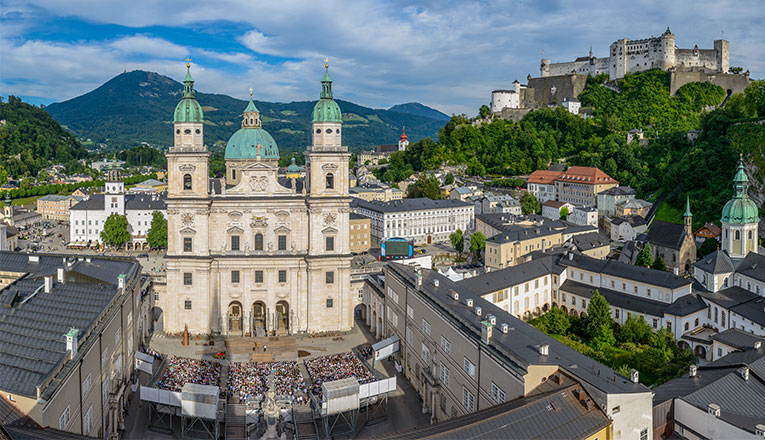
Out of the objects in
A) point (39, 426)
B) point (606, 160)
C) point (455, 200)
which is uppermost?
point (606, 160)

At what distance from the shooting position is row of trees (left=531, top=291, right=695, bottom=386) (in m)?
36.5

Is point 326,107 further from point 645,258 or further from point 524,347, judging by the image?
point 645,258

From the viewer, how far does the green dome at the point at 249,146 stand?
44344mm

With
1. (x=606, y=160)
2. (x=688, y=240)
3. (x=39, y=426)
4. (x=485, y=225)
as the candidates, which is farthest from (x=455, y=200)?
(x=39, y=426)

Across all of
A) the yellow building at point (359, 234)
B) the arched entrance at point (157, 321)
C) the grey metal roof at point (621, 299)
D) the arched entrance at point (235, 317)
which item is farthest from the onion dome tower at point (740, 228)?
the arched entrance at point (157, 321)

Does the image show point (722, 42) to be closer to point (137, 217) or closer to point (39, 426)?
point (137, 217)

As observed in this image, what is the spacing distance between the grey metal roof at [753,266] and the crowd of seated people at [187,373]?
3806 cm

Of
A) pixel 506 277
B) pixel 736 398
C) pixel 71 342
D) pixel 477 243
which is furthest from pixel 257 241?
pixel 477 243

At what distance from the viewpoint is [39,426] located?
55.5 feet

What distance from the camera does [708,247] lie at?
5838 centimetres

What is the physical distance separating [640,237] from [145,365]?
5355 cm

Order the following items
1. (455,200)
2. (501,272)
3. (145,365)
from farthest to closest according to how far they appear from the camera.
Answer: (455,200) → (501,272) → (145,365)

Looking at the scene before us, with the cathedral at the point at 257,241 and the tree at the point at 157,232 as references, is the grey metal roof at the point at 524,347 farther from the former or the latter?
the tree at the point at 157,232

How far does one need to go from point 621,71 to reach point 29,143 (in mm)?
142132
